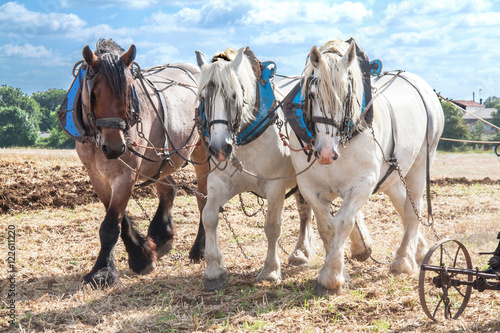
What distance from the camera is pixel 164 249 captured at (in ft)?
20.4

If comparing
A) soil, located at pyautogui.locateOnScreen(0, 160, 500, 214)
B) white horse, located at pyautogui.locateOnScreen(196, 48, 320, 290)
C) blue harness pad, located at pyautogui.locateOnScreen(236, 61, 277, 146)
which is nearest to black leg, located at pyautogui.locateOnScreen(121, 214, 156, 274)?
white horse, located at pyautogui.locateOnScreen(196, 48, 320, 290)

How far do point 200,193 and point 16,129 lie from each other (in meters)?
48.8

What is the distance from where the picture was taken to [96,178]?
5340 mm

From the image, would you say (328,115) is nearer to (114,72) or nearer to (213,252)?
(213,252)

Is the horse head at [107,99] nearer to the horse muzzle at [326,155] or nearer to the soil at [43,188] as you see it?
the horse muzzle at [326,155]

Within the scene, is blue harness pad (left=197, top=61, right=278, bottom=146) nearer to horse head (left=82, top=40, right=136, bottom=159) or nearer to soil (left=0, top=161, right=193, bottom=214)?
horse head (left=82, top=40, right=136, bottom=159)

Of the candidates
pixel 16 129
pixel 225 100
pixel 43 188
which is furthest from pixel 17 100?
pixel 225 100

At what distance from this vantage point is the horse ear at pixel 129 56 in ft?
15.6

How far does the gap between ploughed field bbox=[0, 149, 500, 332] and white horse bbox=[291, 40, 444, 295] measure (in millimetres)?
358

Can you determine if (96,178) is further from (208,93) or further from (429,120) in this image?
(429,120)

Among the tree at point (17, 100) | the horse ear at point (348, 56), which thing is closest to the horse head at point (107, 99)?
the horse ear at point (348, 56)

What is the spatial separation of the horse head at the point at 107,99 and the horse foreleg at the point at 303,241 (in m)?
2.00

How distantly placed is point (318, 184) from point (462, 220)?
4.40 m

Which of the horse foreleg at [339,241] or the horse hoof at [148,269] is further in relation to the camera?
the horse hoof at [148,269]
